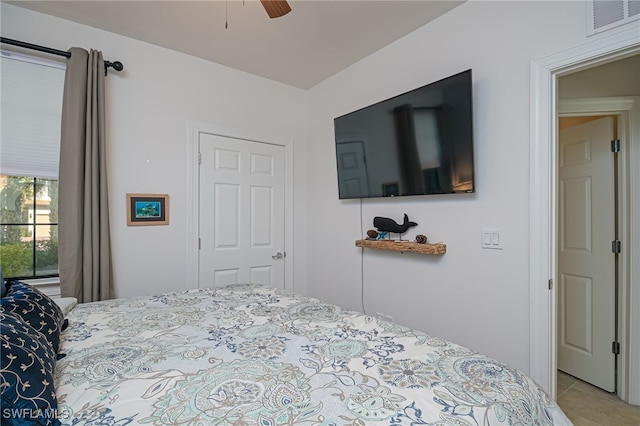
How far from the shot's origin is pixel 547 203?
5.61ft

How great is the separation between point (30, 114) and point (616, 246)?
412 centimetres

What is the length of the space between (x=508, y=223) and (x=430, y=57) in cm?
131

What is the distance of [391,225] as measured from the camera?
2469mm

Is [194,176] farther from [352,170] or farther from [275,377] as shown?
[275,377]

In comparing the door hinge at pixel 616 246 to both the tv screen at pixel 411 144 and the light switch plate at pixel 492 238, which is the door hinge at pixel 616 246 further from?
the tv screen at pixel 411 144

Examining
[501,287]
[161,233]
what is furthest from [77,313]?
[501,287]

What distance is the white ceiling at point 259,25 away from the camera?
6.93 feet

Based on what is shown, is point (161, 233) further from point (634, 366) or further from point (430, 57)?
point (634, 366)

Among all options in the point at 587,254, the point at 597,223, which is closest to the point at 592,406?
the point at 587,254

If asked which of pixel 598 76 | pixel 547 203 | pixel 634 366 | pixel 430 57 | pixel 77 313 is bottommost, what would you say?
pixel 634 366

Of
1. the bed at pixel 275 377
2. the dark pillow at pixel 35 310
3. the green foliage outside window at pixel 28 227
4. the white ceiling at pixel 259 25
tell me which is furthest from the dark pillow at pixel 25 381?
the white ceiling at pixel 259 25

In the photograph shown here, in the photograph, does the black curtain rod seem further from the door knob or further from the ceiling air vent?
the ceiling air vent

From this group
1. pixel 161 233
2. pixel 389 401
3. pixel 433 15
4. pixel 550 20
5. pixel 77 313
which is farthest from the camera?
pixel 161 233

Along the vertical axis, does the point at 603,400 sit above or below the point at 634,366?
below
